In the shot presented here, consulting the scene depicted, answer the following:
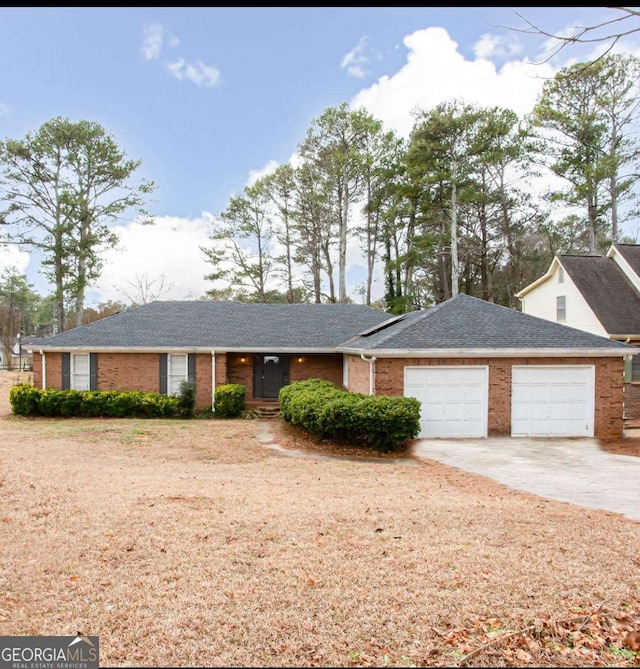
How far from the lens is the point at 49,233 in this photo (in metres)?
27.0

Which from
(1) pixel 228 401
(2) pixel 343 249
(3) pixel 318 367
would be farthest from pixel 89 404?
(2) pixel 343 249

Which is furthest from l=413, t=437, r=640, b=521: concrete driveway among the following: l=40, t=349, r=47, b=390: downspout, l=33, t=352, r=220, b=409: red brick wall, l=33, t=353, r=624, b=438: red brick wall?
l=40, t=349, r=47, b=390: downspout

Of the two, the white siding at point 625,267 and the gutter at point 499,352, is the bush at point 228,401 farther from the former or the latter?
the white siding at point 625,267

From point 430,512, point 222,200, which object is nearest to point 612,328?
point 430,512

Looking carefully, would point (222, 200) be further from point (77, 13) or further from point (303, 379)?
point (77, 13)

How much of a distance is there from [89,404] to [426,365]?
12147mm

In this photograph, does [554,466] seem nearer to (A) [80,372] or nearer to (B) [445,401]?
(B) [445,401]

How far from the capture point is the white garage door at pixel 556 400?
12.4 m

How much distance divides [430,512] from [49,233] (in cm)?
2926

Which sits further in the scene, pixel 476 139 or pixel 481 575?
pixel 476 139

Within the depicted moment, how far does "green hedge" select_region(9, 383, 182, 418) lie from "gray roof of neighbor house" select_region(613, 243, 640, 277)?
18.7 meters

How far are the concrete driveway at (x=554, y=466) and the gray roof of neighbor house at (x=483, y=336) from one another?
2485mm

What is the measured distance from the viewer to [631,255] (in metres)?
17.9

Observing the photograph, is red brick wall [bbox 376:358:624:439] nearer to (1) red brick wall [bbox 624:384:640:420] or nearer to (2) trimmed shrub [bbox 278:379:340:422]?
(2) trimmed shrub [bbox 278:379:340:422]
